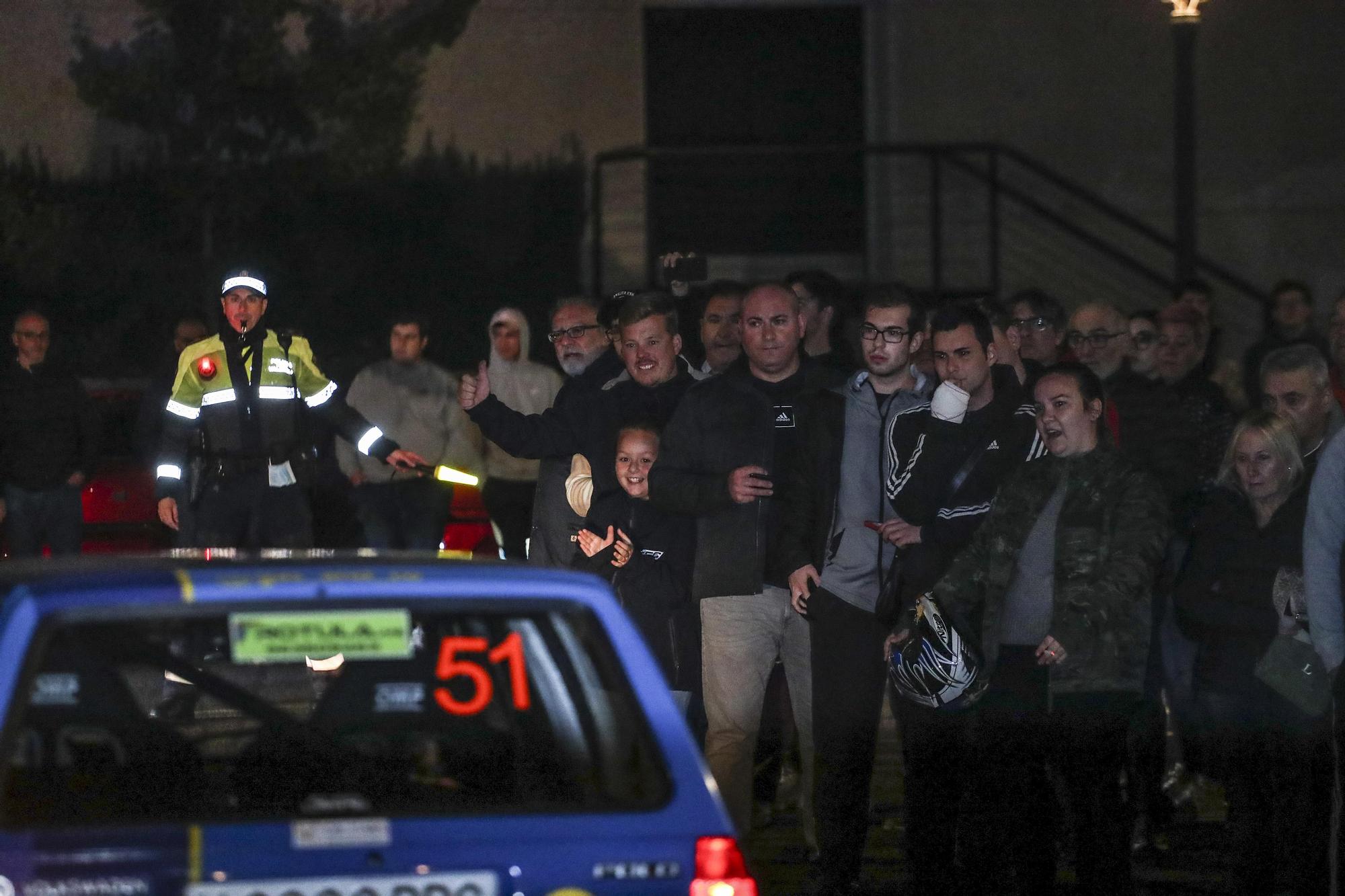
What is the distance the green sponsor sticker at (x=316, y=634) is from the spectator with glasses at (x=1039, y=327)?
227 inches

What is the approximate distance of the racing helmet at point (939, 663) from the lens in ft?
20.4

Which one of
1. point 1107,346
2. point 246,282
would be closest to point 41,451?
point 246,282

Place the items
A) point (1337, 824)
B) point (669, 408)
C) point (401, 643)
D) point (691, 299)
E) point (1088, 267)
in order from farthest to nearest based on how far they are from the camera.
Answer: point (1088, 267)
point (691, 299)
point (669, 408)
point (1337, 824)
point (401, 643)

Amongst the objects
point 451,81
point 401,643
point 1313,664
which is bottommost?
point 1313,664

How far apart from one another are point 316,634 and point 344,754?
1.25 feet

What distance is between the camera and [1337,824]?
6211 mm

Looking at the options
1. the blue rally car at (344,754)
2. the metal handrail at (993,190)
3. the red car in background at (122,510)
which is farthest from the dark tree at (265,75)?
the blue rally car at (344,754)

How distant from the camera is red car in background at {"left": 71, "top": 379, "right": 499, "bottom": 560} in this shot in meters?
11.2

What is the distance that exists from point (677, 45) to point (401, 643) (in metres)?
→ 14.6

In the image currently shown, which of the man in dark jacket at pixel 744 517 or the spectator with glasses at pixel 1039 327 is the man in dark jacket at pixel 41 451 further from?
the man in dark jacket at pixel 744 517

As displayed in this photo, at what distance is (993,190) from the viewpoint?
16125mm

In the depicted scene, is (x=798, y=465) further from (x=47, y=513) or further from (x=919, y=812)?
(x=47, y=513)

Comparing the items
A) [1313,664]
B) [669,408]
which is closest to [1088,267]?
[669,408]

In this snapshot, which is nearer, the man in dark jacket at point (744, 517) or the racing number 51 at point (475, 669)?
the racing number 51 at point (475, 669)
